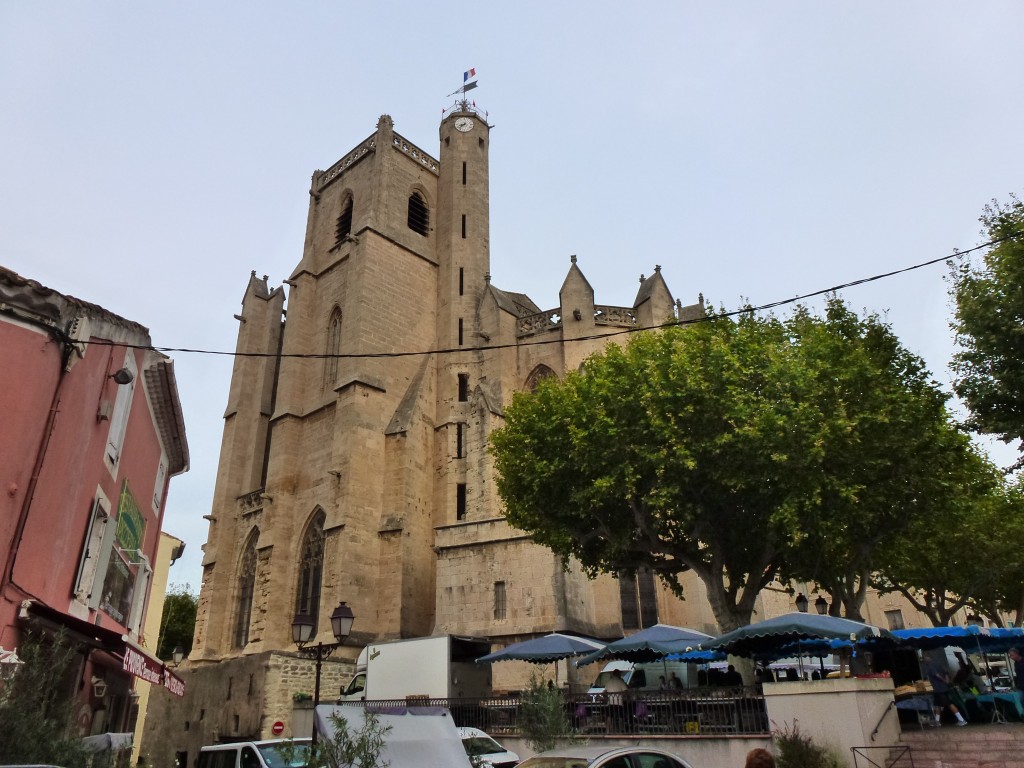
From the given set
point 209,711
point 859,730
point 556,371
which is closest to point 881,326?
point 859,730

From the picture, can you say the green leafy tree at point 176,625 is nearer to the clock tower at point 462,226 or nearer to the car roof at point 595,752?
the clock tower at point 462,226

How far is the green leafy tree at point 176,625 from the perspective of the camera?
39844 millimetres

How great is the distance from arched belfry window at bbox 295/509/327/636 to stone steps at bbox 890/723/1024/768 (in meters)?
17.5

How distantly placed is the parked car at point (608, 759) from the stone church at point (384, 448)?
11.2 m

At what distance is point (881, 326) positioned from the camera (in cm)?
1609

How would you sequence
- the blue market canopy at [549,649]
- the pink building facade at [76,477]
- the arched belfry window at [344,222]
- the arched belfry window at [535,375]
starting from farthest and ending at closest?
the arched belfry window at [344,222] → the arched belfry window at [535,375] → the blue market canopy at [549,649] → the pink building facade at [76,477]

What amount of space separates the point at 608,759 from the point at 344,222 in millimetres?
28747

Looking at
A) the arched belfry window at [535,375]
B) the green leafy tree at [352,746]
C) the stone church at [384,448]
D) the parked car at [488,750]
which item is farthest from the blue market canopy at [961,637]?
the arched belfry window at [535,375]

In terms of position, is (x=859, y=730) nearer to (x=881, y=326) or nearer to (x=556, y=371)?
(x=881, y=326)

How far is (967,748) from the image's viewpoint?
10.1 m

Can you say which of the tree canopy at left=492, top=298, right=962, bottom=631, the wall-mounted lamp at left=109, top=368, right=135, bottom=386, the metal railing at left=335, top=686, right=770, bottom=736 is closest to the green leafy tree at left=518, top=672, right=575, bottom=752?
the metal railing at left=335, top=686, right=770, bottom=736

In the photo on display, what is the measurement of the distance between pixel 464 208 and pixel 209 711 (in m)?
21.2

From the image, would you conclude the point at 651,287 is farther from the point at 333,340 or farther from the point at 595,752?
the point at 595,752

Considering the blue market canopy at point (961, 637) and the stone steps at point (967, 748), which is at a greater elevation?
the blue market canopy at point (961, 637)
